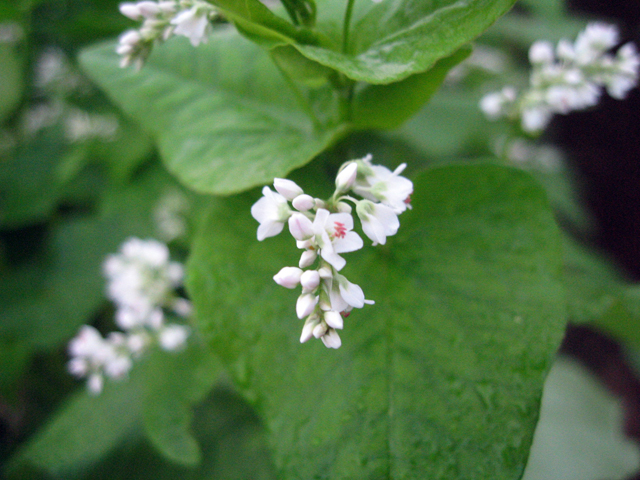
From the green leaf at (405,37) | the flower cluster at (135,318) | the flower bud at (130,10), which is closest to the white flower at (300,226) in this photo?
the green leaf at (405,37)

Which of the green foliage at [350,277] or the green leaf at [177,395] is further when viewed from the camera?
the green leaf at [177,395]

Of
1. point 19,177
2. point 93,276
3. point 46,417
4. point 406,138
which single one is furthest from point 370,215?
point 19,177

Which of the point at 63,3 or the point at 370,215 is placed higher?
the point at 370,215

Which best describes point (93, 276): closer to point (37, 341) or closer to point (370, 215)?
point (37, 341)

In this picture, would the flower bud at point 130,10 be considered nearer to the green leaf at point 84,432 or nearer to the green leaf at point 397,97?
the green leaf at point 397,97

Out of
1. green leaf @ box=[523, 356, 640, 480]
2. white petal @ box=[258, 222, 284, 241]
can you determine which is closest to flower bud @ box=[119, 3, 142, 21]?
white petal @ box=[258, 222, 284, 241]

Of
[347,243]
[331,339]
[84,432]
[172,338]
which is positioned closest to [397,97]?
[347,243]
